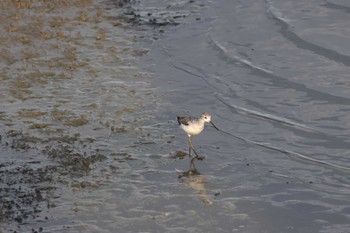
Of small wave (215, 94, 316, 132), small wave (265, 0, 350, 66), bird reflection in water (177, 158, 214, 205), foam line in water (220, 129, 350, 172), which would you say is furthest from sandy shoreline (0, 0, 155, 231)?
small wave (265, 0, 350, 66)

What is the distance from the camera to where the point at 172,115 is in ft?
54.7

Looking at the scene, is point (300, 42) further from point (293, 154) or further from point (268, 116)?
point (293, 154)

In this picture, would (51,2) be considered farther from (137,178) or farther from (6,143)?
(137,178)

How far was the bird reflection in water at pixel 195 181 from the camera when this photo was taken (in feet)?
41.4

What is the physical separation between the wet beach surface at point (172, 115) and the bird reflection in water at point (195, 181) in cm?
3

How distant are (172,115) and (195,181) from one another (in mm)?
3544

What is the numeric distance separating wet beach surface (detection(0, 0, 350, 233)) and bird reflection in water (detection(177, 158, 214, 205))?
0.11 ft

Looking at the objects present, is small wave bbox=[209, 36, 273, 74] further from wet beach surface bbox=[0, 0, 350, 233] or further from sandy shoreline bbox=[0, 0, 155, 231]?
sandy shoreline bbox=[0, 0, 155, 231]

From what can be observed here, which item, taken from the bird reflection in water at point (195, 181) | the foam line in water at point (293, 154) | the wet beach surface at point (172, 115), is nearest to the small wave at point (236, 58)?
the wet beach surface at point (172, 115)

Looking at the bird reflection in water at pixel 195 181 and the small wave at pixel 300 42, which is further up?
the bird reflection in water at pixel 195 181

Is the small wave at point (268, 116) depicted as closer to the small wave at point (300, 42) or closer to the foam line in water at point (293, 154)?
the foam line in water at point (293, 154)

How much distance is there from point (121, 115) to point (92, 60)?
4.07 m

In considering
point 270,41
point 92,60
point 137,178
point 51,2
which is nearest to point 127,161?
point 137,178

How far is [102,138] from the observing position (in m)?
15.2
